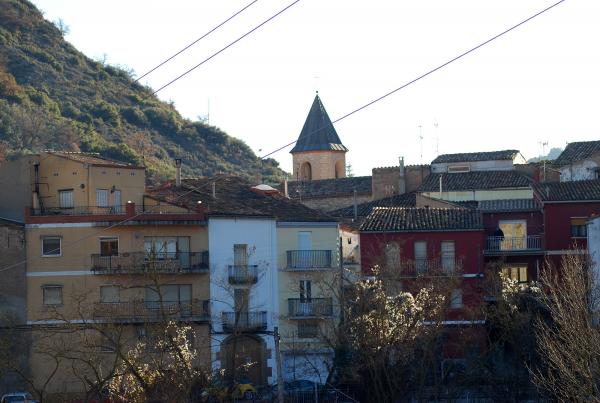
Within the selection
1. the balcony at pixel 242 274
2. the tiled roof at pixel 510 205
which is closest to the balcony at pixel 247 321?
the balcony at pixel 242 274

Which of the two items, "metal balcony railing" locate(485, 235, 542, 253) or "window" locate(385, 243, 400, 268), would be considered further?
"metal balcony railing" locate(485, 235, 542, 253)

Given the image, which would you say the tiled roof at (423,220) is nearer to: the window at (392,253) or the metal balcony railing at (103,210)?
the window at (392,253)

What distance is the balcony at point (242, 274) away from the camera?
182 ft

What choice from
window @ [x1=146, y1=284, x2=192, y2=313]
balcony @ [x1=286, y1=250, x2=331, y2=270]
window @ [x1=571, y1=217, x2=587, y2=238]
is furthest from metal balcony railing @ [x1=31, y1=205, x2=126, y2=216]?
window @ [x1=571, y1=217, x2=587, y2=238]

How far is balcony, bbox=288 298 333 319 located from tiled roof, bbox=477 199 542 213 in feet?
39.3

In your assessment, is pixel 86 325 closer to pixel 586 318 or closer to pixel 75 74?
pixel 586 318

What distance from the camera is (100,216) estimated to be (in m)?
54.6

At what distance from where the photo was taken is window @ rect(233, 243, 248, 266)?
5650 cm

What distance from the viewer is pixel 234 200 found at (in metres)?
60.2

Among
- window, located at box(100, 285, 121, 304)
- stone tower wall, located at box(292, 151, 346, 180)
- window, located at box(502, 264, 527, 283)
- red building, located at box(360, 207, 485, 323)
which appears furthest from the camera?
stone tower wall, located at box(292, 151, 346, 180)

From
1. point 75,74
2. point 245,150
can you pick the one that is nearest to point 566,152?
point 245,150

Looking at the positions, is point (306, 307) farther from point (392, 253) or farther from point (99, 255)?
point (99, 255)

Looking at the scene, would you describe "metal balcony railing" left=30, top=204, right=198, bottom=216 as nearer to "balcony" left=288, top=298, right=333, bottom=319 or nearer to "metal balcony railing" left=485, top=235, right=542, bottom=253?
"balcony" left=288, top=298, right=333, bottom=319

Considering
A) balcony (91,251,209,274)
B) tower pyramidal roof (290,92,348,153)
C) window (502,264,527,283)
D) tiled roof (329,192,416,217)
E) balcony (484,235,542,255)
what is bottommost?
window (502,264,527,283)
